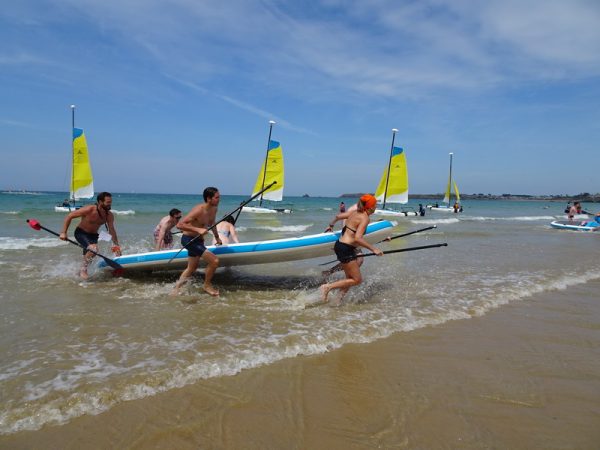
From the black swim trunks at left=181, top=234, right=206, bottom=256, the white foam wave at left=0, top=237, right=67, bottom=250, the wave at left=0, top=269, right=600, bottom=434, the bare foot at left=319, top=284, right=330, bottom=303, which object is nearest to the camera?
the wave at left=0, top=269, right=600, bottom=434

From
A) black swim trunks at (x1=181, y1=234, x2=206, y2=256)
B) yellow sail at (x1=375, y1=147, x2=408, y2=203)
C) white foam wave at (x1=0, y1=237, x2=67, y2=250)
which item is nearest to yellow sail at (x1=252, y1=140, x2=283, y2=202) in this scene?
yellow sail at (x1=375, y1=147, x2=408, y2=203)

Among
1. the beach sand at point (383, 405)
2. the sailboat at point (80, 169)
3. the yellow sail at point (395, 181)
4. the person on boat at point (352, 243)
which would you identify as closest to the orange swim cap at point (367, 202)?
the person on boat at point (352, 243)

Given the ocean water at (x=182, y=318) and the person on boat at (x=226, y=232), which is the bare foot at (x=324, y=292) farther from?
the person on boat at (x=226, y=232)

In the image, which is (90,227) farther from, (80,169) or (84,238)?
(80,169)

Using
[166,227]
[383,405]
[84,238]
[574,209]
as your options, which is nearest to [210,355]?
[383,405]

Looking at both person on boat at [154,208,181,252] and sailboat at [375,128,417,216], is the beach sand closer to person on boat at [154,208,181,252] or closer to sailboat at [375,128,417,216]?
person on boat at [154,208,181,252]

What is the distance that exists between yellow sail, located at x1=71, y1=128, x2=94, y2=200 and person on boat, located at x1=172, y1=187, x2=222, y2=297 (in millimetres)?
16643

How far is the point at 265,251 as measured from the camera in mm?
5879

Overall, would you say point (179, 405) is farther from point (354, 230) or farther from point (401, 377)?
point (354, 230)

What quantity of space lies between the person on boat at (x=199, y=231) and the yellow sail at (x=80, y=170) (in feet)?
54.6

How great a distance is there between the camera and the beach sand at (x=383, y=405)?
2.31 meters

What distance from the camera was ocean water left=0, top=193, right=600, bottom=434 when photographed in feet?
9.58

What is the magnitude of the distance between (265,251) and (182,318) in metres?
1.68

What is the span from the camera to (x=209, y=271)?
565 cm
